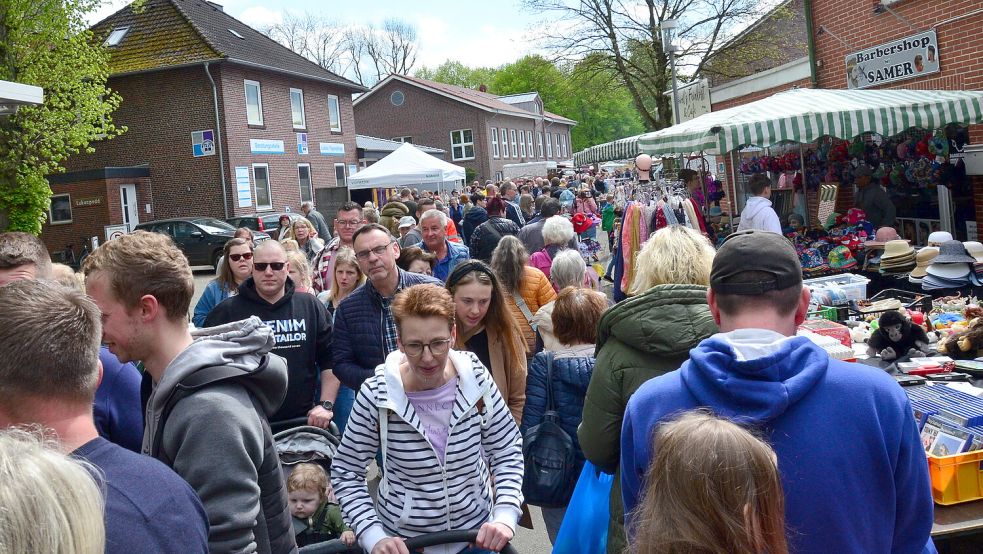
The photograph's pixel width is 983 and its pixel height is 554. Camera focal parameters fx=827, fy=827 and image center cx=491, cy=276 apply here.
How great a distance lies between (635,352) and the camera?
285 cm

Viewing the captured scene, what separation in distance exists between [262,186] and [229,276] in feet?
90.9

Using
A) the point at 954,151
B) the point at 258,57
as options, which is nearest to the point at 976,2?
the point at 954,151

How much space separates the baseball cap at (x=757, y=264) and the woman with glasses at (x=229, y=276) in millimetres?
4933

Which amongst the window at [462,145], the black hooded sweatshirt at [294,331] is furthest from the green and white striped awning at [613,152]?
the window at [462,145]

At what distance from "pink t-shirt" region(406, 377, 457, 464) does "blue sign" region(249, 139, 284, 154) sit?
101ft

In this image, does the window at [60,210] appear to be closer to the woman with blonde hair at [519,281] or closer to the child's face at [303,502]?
the woman with blonde hair at [519,281]

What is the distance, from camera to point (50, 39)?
22.7 metres

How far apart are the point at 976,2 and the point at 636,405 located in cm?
1125

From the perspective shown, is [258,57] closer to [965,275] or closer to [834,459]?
[965,275]

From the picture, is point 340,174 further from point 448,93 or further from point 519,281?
point 519,281

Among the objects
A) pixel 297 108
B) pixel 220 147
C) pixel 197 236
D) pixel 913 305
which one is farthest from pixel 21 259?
pixel 297 108

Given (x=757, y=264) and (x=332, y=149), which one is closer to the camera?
(x=757, y=264)

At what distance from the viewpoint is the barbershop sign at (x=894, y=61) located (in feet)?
39.0

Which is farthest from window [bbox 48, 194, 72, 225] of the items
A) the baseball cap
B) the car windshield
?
the baseball cap
